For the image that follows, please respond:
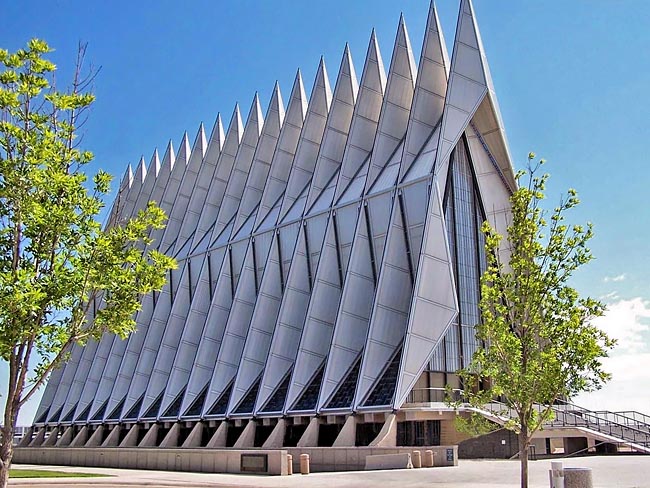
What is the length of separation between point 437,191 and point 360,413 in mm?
11261

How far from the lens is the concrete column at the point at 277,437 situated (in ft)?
110

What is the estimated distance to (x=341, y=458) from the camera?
28.3m

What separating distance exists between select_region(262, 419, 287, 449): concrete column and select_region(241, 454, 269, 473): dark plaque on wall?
6965 millimetres

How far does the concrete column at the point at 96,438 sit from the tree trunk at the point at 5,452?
4031cm

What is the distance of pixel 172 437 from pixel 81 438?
13.4 metres

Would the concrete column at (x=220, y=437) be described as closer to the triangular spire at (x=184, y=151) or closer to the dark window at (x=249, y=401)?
the dark window at (x=249, y=401)

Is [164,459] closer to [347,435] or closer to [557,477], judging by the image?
[347,435]

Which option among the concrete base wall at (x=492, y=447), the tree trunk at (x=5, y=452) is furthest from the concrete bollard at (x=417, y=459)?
the tree trunk at (x=5, y=452)

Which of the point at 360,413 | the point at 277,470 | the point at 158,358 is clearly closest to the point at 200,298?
the point at 158,358

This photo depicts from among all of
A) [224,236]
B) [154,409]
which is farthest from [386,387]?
[224,236]

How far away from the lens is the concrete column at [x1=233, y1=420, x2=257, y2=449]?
116 feet

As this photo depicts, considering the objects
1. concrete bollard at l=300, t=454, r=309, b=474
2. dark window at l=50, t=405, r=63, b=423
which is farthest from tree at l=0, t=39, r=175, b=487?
dark window at l=50, t=405, r=63, b=423

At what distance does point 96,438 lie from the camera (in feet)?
163

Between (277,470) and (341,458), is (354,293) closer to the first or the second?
(341,458)
